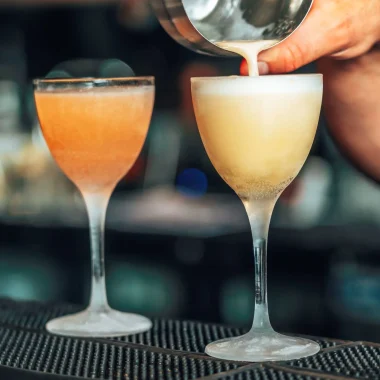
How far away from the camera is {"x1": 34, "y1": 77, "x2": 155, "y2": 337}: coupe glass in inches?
45.6

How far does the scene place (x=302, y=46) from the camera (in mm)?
1081

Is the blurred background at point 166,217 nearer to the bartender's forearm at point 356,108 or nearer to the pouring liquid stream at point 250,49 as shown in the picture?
the bartender's forearm at point 356,108

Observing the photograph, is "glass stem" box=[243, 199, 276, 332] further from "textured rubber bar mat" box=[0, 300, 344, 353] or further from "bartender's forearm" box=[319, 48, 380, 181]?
"bartender's forearm" box=[319, 48, 380, 181]

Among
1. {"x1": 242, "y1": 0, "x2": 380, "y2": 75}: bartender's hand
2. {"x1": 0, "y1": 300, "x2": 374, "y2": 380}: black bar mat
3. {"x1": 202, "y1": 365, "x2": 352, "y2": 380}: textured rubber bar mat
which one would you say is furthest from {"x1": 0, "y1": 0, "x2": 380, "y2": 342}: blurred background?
{"x1": 202, "y1": 365, "x2": 352, "y2": 380}: textured rubber bar mat

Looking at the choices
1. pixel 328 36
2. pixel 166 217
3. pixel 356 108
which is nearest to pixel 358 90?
pixel 356 108

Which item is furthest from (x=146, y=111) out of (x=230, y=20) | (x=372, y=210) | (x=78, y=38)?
(x=78, y=38)

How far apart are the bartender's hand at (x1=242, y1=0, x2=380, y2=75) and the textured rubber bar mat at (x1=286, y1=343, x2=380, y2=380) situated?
1.07ft

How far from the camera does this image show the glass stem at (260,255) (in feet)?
3.27

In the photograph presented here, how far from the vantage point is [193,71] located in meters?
3.41

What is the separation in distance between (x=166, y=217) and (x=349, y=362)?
→ 7.44ft

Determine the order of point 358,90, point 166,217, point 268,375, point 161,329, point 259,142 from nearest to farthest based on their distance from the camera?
1. point 268,375
2. point 259,142
3. point 161,329
4. point 358,90
5. point 166,217

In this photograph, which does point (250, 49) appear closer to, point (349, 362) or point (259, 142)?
point (259, 142)

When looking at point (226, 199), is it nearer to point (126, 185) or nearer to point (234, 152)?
point (126, 185)

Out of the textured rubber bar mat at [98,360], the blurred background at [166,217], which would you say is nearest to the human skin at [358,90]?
the textured rubber bar mat at [98,360]
